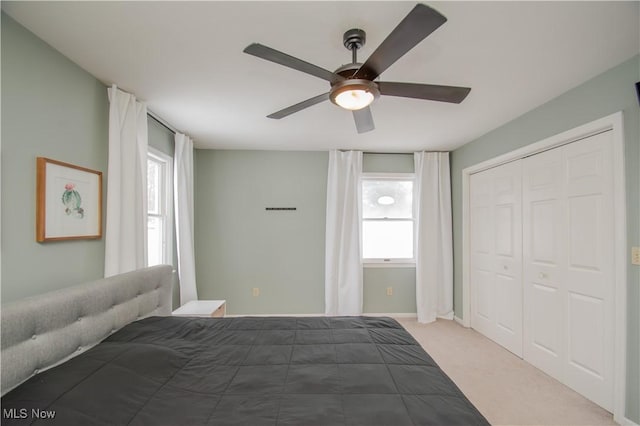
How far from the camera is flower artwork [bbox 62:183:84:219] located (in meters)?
1.76

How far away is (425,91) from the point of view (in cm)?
159

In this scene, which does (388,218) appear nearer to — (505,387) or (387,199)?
(387,199)

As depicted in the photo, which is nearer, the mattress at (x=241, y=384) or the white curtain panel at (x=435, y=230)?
the mattress at (x=241, y=384)

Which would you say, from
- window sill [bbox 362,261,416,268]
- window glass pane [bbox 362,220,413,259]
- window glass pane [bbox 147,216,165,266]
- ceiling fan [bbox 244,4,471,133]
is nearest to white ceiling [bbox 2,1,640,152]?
ceiling fan [bbox 244,4,471,133]

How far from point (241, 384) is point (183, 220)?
2466 mm

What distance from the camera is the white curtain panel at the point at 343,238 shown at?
13.2 ft

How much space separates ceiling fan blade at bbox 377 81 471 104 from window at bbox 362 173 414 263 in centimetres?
267

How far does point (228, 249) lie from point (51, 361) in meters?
2.75

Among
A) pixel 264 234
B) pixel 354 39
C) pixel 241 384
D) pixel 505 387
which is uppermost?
pixel 354 39

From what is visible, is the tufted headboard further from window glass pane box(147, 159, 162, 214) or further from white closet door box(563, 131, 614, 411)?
white closet door box(563, 131, 614, 411)

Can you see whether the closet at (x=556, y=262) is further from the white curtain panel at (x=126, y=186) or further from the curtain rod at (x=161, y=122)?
the curtain rod at (x=161, y=122)

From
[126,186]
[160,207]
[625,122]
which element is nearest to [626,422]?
[625,122]

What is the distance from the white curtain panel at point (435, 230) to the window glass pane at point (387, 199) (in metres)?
0.22

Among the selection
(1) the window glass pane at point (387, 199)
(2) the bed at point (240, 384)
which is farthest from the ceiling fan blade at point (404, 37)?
(1) the window glass pane at point (387, 199)
